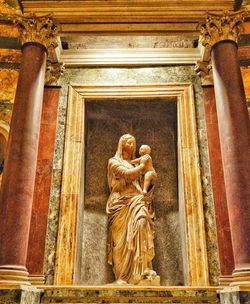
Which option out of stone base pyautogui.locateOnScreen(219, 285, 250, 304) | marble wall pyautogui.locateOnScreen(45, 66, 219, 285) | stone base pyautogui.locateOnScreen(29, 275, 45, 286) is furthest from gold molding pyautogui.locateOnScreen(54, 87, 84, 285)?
stone base pyautogui.locateOnScreen(219, 285, 250, 304)

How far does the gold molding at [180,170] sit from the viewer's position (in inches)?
266

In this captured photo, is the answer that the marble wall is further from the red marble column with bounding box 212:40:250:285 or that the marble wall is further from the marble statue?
the red marble column with bounding box 212:40:250:285

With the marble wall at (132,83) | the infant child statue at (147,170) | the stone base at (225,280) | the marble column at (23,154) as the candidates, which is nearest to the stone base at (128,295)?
the marble column at (23,154)

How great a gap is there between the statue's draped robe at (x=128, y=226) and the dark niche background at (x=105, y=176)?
0.58m

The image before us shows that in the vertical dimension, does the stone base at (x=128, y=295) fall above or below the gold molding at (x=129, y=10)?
below

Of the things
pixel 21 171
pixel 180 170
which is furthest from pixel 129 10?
pixel 21 171

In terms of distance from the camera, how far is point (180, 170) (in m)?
8.00

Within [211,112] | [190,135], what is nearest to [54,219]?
[190,135]

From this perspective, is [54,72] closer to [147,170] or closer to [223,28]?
[147,170]

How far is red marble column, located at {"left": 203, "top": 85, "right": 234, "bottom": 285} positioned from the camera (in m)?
6.56

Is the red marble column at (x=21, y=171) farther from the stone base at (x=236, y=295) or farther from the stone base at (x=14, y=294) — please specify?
the stone base at (x=236, y=295)

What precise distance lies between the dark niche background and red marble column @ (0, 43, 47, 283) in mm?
1862

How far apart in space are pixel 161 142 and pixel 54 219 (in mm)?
3061

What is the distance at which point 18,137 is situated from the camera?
607 cm
